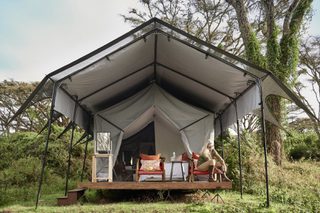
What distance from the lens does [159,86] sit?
989cm

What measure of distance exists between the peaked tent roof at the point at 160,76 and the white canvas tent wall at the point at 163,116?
0.35m

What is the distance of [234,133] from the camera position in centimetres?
1107

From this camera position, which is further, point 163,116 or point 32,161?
point 32,161

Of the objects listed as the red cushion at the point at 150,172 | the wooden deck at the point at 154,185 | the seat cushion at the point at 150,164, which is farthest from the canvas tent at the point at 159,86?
the red cushion at the point at 150,172

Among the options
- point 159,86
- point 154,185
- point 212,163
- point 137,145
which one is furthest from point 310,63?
point 154,185

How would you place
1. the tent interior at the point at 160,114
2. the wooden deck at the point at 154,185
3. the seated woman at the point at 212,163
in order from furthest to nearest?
1. the tent interior at the point at 160,114
2. the seated woman at the point at 212,163
3. the wooden deck at the point at 154,185

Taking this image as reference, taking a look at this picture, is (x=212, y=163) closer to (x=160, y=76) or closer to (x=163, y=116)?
(x=163, y=116)

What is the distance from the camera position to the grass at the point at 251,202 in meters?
5.84

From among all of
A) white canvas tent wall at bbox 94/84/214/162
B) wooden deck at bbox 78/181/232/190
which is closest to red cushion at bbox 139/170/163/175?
wooden deck at bbox 78/181/232/190

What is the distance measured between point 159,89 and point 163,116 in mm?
727

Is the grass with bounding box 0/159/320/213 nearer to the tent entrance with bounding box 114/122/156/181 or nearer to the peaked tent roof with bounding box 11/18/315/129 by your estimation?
the peaked tent roof with bounding box 11/18/315/129

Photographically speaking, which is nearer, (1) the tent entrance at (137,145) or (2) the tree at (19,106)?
(1) the tent entrance at (137,145)

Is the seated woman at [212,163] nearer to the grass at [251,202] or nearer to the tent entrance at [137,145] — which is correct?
the grass at [251,202]

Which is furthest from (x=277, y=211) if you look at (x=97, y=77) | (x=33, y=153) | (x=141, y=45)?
(x=33, y=153)
